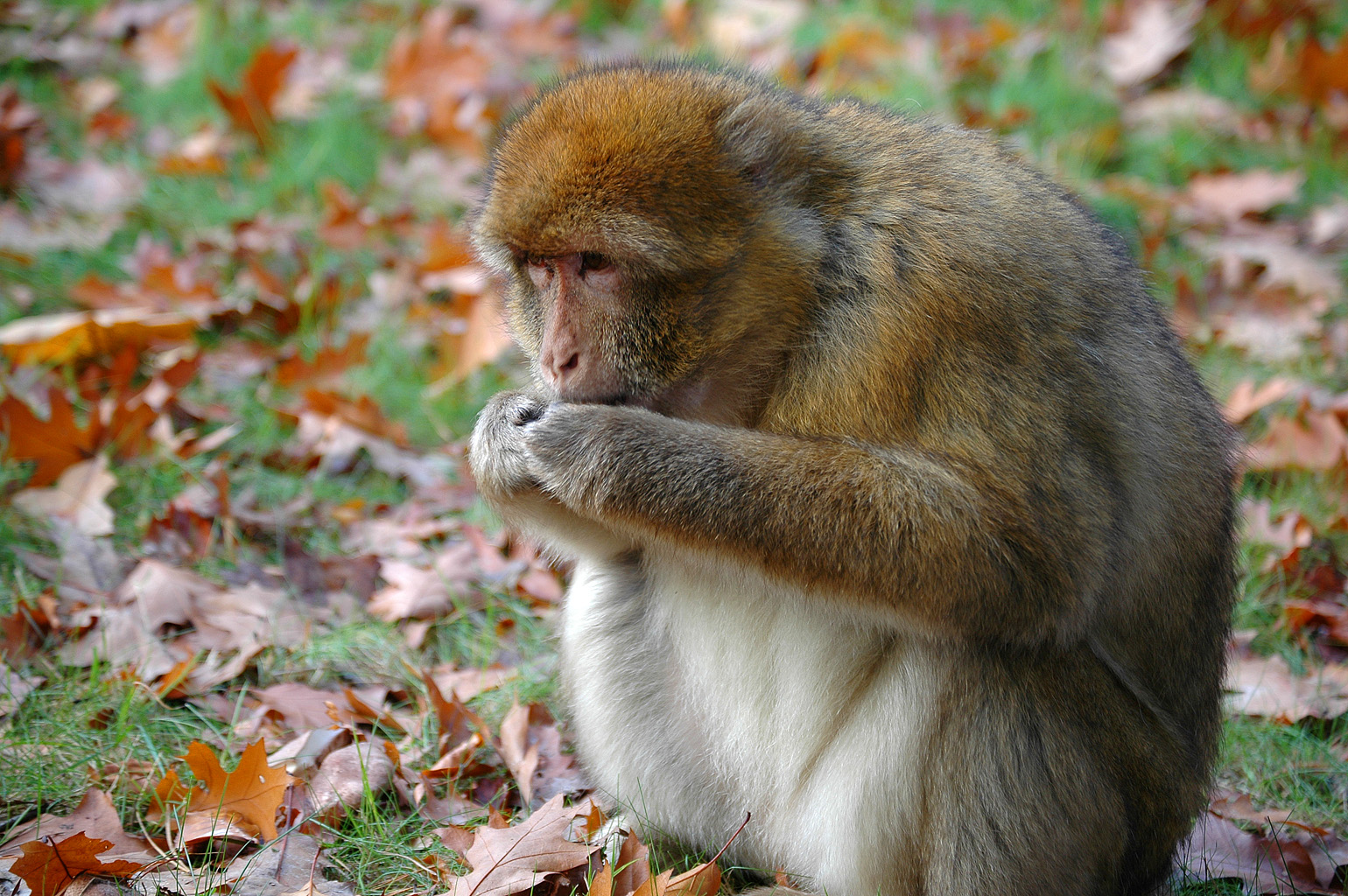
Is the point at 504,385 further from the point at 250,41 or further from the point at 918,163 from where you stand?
the point at 250,41

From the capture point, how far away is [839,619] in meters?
3.03

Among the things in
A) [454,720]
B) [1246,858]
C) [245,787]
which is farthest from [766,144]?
[1246,858]

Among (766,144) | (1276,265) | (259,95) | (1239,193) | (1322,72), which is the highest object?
(766,144)

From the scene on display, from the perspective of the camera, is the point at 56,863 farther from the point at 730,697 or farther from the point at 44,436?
the point at 44,436

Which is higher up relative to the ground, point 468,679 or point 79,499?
point 79,499

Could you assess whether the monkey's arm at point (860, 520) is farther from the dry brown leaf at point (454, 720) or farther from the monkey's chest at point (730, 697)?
the dry brown leaf at point (454, 720)

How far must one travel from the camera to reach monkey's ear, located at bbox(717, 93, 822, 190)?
3.10 meters

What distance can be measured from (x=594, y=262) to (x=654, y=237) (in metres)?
0.17

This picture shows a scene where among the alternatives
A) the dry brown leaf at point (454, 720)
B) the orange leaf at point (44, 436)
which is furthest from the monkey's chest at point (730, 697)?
the orange leaf at point (44, 436)

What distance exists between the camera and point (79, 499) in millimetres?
4699

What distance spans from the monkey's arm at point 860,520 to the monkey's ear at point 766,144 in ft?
2.18

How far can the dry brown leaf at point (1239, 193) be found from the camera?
258 inches

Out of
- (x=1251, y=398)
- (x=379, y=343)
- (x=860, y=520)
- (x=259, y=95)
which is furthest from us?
(x=259, y=95)

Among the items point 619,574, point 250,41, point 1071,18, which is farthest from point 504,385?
point 1071,18
